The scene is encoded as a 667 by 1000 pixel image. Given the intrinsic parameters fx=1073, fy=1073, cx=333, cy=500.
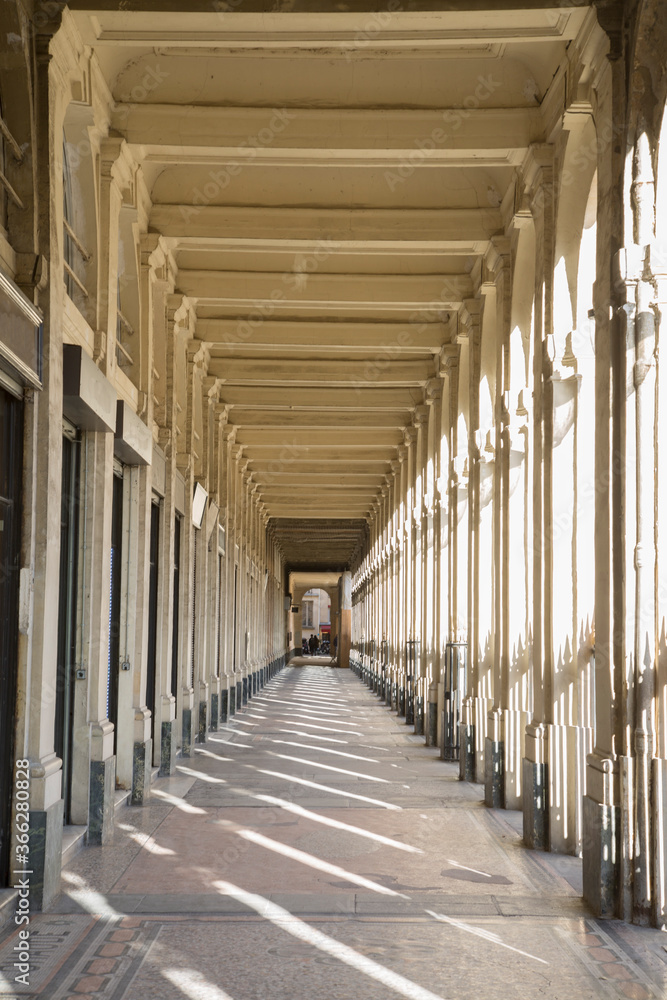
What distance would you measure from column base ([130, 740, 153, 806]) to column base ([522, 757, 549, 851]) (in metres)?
3.57

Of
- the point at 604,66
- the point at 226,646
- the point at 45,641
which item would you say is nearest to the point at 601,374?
the point at 604,66

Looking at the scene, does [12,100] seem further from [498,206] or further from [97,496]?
[498,206]

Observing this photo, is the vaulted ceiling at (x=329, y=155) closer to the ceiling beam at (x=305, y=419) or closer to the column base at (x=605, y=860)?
the ceiling beam at (x=305, y=419)

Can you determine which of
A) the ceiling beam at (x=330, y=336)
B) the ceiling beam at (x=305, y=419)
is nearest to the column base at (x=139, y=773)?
the ceiling beam at (x=330, y=336)

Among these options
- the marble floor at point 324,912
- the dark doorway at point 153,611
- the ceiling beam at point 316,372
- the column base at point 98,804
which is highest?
the ceiling beam at point 316,372

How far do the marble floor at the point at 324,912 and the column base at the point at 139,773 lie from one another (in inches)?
7.2

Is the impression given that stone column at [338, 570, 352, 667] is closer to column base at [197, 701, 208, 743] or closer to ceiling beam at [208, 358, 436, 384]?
ceiling beam at [208, 358, 436, 384]

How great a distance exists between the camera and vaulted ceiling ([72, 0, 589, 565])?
292 inches

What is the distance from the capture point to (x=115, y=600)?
9.99 metres

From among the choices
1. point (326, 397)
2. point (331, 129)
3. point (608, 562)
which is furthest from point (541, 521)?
point (326, 397)

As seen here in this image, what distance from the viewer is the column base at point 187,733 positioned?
13773 mm

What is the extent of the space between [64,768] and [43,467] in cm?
270

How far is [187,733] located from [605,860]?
8457mm

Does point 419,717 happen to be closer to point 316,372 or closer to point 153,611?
point 316,372
